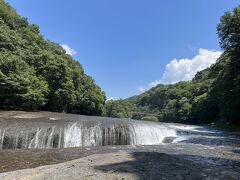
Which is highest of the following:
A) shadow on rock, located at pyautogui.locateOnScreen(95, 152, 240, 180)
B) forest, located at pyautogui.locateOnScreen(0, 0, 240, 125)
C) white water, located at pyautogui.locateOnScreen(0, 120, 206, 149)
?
forest, located at pyautogui.locateOnScreen(0, 0, 240, 125)

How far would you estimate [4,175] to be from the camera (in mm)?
10297

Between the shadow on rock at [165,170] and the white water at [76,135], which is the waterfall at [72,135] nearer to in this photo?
the white water at [76,135]

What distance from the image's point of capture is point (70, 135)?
2184cm

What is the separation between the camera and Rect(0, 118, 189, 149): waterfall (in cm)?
1967

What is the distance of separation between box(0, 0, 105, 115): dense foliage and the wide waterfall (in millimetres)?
13721

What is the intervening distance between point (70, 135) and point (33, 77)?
20.8 m

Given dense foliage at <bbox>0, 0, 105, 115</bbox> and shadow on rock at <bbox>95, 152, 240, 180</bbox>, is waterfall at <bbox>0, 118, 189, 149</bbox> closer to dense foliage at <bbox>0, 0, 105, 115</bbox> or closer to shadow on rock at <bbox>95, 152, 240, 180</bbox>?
shadow on rock at <bbox>95, 152, 240, 180</bbox>

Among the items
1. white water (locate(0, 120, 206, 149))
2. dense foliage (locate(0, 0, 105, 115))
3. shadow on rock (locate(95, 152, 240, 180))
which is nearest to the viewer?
shadow on rock (locate(95, 152, 240, 180))

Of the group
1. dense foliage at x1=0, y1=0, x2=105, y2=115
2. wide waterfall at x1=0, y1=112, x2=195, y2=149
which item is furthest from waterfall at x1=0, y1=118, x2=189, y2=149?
dense foliage at x1=0, y1=0, x2=105, y2=115

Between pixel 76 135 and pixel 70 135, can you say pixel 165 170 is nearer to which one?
pixel 70 135

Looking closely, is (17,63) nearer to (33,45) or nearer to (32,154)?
(33,45)

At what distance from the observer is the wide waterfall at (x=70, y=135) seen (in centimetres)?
1969

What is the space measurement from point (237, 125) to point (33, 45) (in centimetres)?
3815

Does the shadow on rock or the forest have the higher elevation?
the forest
